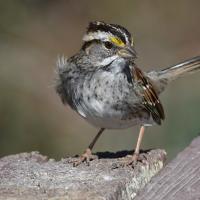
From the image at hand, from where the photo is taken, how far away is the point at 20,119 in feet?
25.5

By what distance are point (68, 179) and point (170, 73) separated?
2900mm

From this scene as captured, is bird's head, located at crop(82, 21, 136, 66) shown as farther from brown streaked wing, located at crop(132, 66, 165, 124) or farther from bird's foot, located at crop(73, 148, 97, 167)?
bird's foot, located at crop(73, 148, 97, 167)

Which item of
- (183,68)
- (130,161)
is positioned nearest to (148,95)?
(183,68)

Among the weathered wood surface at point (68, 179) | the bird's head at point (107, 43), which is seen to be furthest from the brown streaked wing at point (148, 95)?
the weathered wood surface at point (68, 179)

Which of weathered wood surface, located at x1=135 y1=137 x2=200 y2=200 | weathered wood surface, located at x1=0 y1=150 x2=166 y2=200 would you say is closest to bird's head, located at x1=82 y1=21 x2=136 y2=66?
weathered wood surface, located at x1=0 y1=150 x2=166 y2=200

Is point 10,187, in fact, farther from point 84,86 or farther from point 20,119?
point 20,119

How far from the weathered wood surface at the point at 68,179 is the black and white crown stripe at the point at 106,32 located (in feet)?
3.63

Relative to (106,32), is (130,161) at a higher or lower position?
lower

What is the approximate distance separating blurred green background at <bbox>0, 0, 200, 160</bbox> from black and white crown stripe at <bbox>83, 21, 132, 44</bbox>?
5.27ft

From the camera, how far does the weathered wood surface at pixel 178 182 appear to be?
3625 millimetres

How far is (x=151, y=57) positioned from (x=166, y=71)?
9.31ft

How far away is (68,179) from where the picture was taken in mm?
3830

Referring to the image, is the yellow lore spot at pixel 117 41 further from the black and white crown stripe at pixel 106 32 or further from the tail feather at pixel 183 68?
the tail feather at pixel 183 68

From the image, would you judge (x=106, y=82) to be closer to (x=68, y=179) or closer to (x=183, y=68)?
(x=183, y=68)
